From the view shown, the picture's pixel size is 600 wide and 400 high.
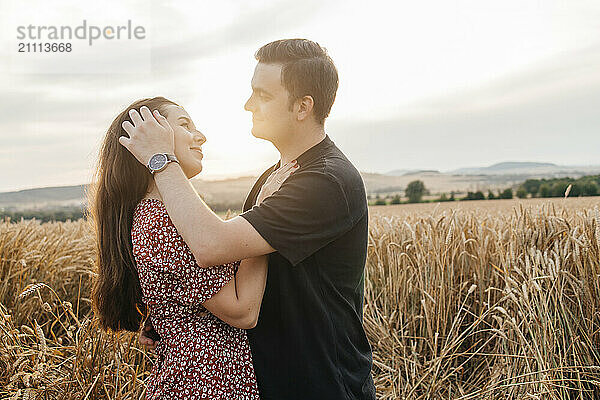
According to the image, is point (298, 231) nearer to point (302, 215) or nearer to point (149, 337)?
point (302, 215)

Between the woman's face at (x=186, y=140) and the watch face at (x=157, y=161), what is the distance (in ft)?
0.44

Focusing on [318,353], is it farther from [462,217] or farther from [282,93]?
[462,217]

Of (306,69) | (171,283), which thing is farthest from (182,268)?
(306,69)

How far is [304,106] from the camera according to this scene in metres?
1.91

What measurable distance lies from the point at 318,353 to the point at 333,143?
731 millimetres

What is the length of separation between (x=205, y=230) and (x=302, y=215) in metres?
0.30

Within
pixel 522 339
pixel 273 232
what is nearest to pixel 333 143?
pixel 273 232

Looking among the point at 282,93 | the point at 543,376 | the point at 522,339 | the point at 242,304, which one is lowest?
the point at 543,376

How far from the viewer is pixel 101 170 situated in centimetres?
192

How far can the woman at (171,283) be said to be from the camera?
1651 millimetres

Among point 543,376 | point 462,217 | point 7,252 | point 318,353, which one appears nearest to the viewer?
point 318,353

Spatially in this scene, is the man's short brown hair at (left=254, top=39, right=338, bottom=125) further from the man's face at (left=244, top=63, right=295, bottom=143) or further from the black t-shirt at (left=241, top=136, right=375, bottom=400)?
the black t-shirt at (left=241, top=136, right=375, bottom=400)

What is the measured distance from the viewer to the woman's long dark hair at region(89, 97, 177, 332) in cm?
183

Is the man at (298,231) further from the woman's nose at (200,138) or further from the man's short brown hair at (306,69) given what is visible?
the woman's nose at (200,138)
